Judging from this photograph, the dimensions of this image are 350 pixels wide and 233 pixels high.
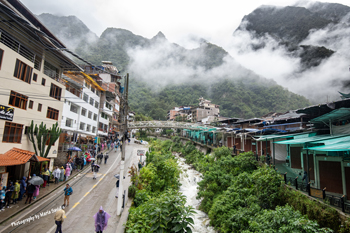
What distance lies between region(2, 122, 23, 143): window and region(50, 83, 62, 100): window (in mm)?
5246

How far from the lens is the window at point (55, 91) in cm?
2011

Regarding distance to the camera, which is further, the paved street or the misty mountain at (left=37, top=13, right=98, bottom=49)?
the misty mountain at (left=37, top=13, right=98, bottom=49)

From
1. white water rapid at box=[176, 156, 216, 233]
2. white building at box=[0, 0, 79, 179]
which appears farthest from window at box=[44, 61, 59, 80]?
white water rapid at box=[176, 156, 216, 233]

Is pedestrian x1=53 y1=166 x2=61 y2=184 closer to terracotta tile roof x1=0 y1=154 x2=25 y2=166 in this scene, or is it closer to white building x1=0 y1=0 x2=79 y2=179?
white building x1=0 y1=0 x2=79 y2=179

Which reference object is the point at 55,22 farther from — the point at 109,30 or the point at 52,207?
the point at 52,207

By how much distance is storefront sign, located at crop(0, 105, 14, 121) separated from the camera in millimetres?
13898

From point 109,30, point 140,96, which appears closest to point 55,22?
point 109,30

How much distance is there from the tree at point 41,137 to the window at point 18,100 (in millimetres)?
1743

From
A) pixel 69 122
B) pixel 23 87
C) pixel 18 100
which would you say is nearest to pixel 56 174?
pixel 18 100

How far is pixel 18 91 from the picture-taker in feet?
50.6

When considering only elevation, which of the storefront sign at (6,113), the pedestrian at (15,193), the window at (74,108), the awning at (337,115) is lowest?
the pedestrian at (15,193)

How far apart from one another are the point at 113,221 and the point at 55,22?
18245 centimetres

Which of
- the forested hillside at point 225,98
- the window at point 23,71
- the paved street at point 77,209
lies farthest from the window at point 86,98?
the forested hillside at point 225,98

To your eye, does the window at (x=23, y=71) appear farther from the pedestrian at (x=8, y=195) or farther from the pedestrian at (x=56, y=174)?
the pedestrian at (x=8, y=195)
